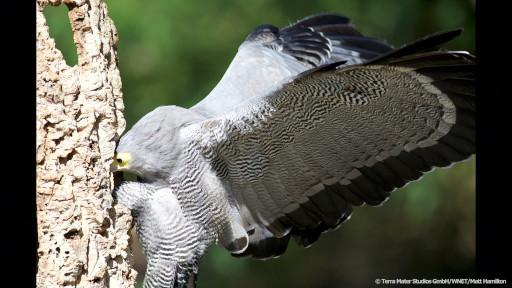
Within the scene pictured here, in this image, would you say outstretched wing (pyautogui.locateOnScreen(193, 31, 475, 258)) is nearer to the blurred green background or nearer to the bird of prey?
the bird of prey

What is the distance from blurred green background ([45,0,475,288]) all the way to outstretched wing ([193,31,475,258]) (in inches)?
108

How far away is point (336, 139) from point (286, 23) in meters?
3.25

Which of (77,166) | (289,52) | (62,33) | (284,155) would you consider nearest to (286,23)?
(62,33)

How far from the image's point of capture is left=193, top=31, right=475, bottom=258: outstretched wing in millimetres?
3002

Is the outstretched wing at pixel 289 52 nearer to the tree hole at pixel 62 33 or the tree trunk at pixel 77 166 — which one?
the tree trunk at pixel 77 166

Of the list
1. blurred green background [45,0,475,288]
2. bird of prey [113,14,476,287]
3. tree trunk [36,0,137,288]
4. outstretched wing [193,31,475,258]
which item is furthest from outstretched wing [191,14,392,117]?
blurred green background [45,0,475,288]

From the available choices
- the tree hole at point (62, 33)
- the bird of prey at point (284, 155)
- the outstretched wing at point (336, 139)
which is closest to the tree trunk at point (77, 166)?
the bird of prey at point (284, 155)

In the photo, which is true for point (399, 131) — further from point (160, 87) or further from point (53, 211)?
point (160, 87)

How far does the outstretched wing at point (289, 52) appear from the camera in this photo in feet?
12.4

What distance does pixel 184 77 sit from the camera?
638 cm

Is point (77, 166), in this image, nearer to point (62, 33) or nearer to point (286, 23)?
point (62, 33)

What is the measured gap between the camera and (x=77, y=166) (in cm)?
301

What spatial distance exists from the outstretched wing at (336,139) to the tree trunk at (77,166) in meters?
0.44

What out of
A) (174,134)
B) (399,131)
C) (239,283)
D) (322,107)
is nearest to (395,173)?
(399,131)
